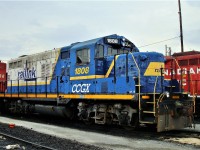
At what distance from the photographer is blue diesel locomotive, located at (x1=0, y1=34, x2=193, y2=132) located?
1116 centimetres

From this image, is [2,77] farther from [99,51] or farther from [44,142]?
[44,142]

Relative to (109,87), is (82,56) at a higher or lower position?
higher

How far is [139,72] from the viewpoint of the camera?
36.5 ft

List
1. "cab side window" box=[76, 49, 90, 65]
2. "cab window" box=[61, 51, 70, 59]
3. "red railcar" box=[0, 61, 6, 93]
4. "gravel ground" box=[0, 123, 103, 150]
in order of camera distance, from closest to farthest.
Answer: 1. "gravel ground" box=[0, 123, 103, 150]
2. "cab side window" box=[76, 49, 90, 65]
3. "cab window" box=[61, 51, 70, 59]
4. "red railcar" box=[0, 61, 6, 93]

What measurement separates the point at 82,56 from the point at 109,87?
7.08 ft

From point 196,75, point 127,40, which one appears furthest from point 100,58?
point 196,75

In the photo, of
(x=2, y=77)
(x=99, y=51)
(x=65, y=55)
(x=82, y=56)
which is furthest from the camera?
(x=2, y=77)

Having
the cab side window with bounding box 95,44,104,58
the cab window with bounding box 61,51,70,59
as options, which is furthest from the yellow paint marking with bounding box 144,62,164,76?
the cab window with bounding box 61,51,70,59

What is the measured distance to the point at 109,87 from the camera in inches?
487

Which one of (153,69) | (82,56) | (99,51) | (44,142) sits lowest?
(44,142)

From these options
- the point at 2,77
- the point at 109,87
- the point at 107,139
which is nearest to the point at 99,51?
the point at 109,87

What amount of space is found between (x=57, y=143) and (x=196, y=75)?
32.0ft

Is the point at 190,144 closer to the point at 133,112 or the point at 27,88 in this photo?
the point at 133,112

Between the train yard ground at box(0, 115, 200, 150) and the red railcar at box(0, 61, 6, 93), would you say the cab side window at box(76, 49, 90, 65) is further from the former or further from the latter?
the red railcar at box(0, 61, 6, 93)
